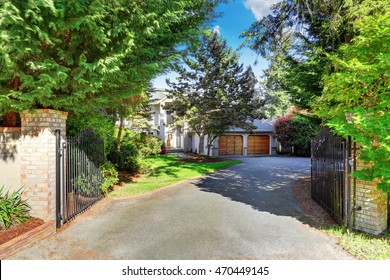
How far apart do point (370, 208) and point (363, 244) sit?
0.84 metres

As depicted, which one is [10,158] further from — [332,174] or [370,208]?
[370,208]

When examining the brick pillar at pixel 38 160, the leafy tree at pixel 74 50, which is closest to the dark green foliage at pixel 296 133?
the leafy tree at pixel 74 50

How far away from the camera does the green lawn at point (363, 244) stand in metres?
3.61

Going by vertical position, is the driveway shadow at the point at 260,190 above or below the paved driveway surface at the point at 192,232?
above

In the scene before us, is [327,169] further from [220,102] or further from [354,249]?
[220,102]

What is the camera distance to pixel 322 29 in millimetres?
7238

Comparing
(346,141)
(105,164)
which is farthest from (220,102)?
(346,141)

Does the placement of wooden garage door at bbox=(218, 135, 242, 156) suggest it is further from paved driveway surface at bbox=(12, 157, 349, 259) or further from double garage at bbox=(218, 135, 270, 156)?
paved driveway surface at bbox=(12, 157, 349, 259)

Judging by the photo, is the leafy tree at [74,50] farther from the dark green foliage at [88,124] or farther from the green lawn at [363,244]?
the green lawn at [363,244]

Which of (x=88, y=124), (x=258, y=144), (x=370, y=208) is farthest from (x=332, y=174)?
(x=258, y=144)

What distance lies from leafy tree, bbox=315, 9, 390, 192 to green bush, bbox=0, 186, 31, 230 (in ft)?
Answer: 21.3

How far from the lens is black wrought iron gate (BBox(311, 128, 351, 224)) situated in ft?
15.3

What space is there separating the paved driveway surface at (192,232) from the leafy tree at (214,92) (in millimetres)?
10254

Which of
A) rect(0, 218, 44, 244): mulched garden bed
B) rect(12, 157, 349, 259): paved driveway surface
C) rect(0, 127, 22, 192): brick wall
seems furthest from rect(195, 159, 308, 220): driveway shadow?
rect(0, 127, 22, 192): brick wall
